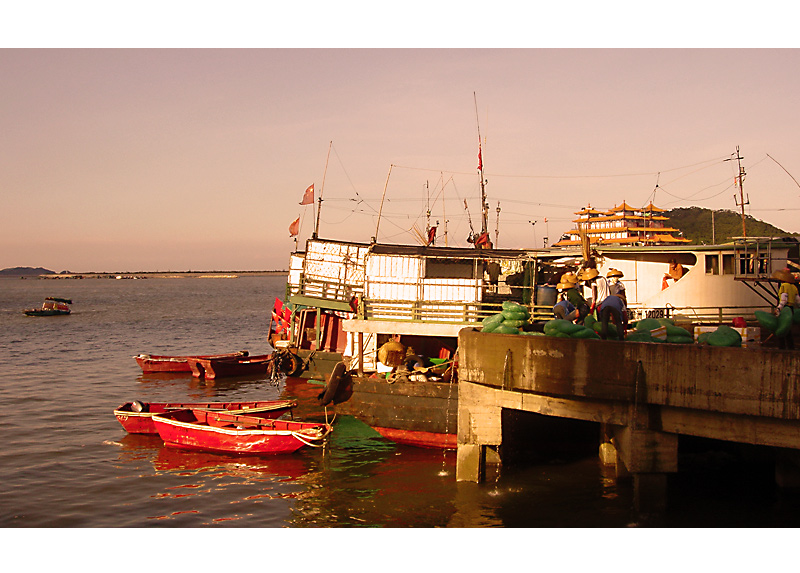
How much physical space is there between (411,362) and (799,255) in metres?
13.7

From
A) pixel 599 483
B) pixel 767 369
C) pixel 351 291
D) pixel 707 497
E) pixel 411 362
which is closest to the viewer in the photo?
pixel 767 369

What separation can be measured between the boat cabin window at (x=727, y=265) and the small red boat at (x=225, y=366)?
21784mm

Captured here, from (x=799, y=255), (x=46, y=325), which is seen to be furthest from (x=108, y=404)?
(x=46, y=325)

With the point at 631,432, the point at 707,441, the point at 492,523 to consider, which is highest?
the point at 631,432

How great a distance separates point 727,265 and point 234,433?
16.9 metres

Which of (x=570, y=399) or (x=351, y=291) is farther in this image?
(x=351, y=291)

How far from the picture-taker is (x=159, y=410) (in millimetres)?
22875

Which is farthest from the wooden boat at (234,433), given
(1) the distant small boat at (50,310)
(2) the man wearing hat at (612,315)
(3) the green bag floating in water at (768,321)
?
(1) the distant small boat at (50,310)

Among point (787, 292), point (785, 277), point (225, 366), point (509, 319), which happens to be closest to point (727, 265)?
point (785, 277)

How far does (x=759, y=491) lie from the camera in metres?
15.1

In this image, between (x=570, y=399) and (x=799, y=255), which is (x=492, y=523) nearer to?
(x=570, y=399)

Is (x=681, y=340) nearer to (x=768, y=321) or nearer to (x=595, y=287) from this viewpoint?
(x=768, y=321)

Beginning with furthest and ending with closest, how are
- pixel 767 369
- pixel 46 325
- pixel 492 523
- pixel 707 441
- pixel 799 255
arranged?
pixel 46 325 → pixel 799 255 → pixel 707 441 → pixel 492 523 → pixel 767 369

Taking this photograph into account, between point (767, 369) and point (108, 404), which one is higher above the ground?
→ point (767, 369)
